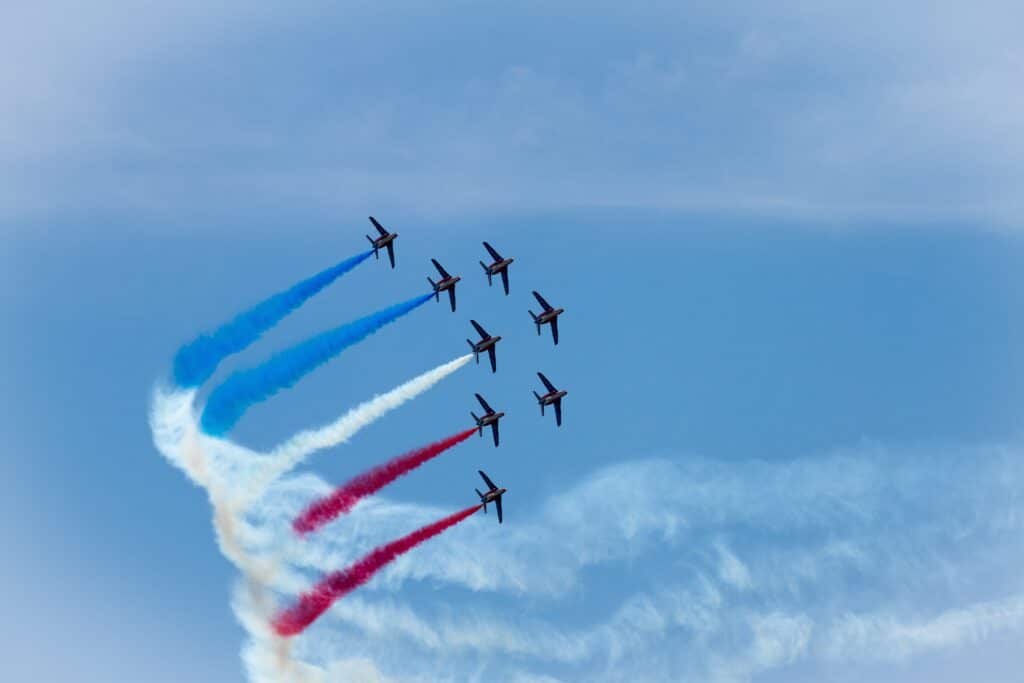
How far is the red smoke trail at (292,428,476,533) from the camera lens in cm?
9188

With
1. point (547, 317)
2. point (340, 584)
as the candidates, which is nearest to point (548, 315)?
point (547, 317)

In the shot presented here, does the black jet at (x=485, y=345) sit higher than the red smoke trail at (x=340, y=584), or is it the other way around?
the black jet at (x=485, y=345)

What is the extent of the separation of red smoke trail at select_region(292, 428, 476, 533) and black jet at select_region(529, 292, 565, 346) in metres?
12.4

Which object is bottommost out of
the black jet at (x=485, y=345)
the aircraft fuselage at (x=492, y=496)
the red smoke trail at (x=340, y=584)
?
the red smoke trail at (x=340, y=584)

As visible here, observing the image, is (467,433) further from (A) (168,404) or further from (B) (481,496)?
(A) (168,404)

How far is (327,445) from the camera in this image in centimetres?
9325

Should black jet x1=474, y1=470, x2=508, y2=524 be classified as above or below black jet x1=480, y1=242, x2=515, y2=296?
below

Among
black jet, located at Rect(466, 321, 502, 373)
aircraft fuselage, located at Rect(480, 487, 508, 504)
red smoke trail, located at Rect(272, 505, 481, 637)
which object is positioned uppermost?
black jet, located at Rect(466, 321, 502, 373)

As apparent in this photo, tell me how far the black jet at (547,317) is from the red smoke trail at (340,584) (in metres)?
16.6

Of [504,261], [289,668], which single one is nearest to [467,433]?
[504,261]

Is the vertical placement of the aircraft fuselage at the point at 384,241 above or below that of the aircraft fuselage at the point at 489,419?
above

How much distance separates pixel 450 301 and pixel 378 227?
700cm

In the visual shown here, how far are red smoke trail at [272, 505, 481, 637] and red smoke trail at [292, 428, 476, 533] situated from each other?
3.49 meters

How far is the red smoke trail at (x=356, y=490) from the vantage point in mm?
91875
